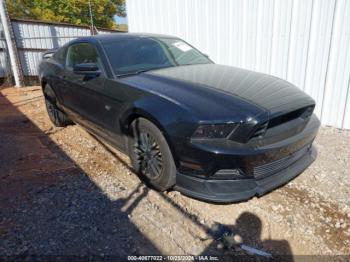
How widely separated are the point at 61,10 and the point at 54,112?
24594 millimetres

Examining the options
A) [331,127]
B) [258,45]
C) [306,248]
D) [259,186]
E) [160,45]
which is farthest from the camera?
[258,45]

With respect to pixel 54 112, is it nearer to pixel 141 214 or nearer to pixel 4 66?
pixel 141 214

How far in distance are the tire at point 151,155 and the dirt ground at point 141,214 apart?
18 cm

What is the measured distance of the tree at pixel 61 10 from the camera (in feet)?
80.3

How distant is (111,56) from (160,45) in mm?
753

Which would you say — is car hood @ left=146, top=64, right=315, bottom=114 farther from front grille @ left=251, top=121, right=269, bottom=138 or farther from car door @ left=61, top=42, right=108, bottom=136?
car door @ left=61, top=42, right=108, bottom=136

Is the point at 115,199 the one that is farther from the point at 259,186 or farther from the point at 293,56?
the point at 293,56

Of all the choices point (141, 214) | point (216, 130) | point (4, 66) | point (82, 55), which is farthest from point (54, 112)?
point (4, 66)

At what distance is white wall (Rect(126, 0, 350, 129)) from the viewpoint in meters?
4.33

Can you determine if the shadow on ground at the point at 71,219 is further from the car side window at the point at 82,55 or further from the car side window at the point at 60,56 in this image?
the car side window at the point at 60,56

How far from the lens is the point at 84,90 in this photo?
11.7 ft

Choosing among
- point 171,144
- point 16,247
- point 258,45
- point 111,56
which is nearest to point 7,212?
point 16,247

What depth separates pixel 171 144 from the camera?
8.04 feet

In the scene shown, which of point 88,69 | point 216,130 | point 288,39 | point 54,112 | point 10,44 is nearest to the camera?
point 216,130
